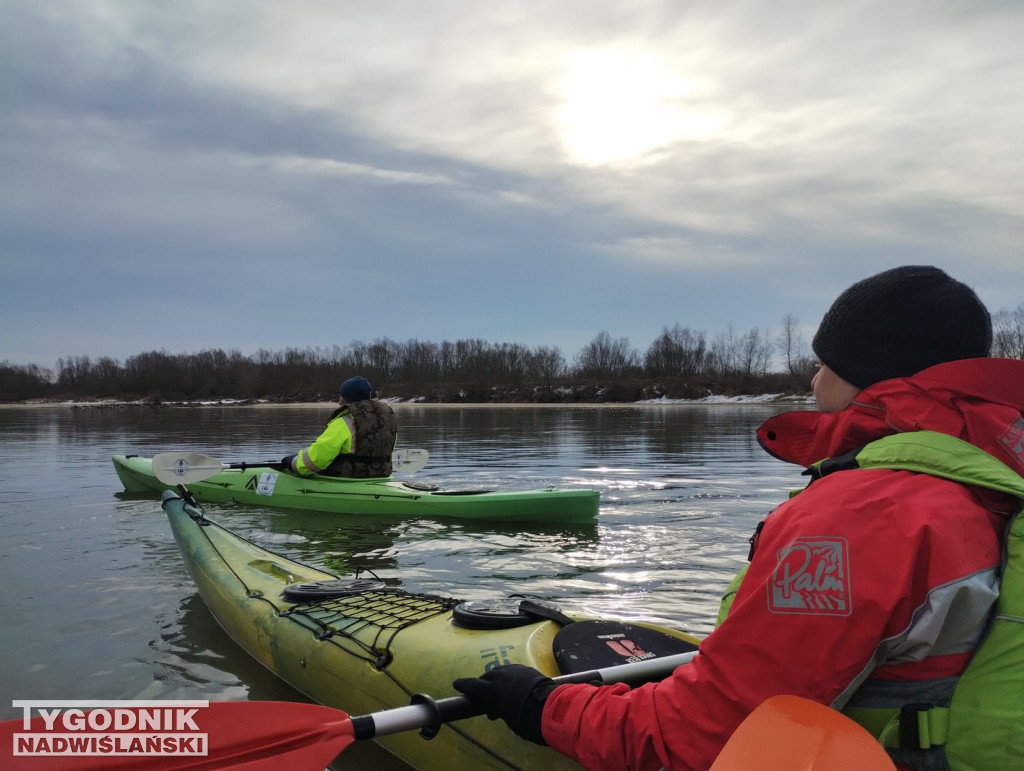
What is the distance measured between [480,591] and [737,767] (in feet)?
15.4

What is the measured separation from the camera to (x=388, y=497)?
29.8ft

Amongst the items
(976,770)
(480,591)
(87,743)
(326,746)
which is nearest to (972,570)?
(976,770)

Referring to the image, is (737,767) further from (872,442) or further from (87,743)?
(87,743)

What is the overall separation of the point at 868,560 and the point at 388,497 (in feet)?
26.4

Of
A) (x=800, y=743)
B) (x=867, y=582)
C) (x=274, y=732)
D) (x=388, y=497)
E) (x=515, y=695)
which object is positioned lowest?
(x=388, y=497)

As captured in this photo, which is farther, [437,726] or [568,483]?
[568,483]

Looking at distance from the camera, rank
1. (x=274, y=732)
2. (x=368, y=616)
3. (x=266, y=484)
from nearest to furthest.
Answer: (x=274, y=732), (x=368, y=616), (x=266, y=484)

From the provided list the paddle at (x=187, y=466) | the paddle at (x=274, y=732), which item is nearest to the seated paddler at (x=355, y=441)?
the paddle at (x=187, y=466)

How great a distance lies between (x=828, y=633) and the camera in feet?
4.81

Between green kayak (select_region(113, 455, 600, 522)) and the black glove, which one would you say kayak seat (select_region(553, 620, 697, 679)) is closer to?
the black glove

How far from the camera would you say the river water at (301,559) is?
4.49 meters

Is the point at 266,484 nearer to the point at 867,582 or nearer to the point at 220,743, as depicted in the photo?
the point at 220,743

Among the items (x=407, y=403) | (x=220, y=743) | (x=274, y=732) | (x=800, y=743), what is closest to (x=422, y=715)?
(x=274, y=732)

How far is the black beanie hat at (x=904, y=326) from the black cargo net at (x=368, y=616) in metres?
2.42
